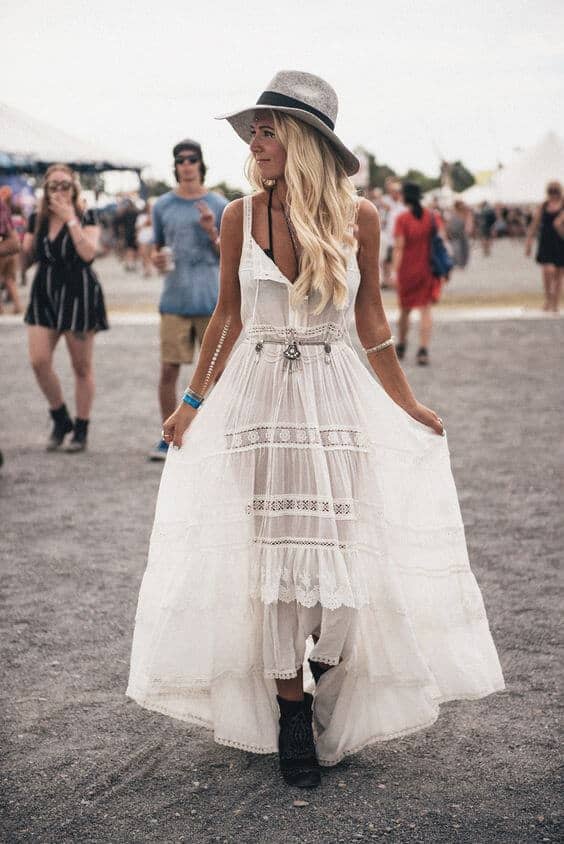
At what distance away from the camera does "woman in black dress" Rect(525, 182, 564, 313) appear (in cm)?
1720

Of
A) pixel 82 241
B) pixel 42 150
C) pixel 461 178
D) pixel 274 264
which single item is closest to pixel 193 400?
pixel 274 264

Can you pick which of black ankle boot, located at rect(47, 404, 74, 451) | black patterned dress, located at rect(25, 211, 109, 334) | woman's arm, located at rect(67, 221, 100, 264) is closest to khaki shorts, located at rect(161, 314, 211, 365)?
black patterned dress, located at rect(25, 211, 109, 334)

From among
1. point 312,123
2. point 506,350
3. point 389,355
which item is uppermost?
point 312,123

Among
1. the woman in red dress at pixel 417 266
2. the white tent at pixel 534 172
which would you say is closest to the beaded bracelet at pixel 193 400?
the woman in red dress at pixel 417 266

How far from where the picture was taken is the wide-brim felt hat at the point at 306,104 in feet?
10.6

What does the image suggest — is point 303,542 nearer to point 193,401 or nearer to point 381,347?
point 193,401

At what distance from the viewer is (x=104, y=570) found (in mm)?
5492

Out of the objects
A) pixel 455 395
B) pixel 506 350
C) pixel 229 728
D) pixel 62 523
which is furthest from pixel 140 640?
pixel 506 350

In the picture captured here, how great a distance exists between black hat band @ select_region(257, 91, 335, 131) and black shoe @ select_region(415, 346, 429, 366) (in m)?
9.30

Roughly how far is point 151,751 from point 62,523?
2923mm

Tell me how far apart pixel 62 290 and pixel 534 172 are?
32.8m

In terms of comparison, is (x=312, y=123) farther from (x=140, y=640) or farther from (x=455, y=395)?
(x=455, y=395)

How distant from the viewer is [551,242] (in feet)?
56.5

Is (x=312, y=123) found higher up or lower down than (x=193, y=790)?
higher up
